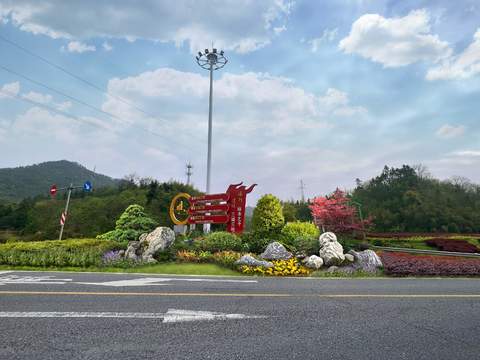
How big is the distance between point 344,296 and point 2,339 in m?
6.16

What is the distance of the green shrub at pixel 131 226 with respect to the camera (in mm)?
21609

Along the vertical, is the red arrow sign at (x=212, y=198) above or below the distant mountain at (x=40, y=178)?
below

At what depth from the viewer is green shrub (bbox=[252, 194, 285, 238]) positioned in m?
17.1

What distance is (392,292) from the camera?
24.5 ft

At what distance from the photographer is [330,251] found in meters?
14.1

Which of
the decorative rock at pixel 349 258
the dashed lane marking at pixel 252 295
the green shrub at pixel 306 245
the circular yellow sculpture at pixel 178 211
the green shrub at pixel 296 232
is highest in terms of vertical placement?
the circular yellow sculpture at pixel 178 211

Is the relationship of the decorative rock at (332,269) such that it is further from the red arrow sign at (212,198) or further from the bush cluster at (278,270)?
the red arrow sign at (212,198)

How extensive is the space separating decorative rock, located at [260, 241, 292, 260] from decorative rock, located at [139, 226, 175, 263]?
521cm

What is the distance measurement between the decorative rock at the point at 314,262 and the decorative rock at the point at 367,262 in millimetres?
1622

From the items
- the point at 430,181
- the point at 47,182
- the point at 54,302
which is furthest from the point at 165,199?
the point at 47,182

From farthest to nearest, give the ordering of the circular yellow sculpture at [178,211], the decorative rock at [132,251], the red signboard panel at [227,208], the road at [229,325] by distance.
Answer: the circular yellow sculpture at [178,211], the red signboard panel at [227,208], the decorative rock at [132,251], the road at [229,325]

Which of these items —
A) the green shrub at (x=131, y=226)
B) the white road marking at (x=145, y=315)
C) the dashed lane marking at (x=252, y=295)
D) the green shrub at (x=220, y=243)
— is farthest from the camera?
the green shrub at (x=131, y=226)

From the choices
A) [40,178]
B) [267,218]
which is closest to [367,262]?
[267,218]

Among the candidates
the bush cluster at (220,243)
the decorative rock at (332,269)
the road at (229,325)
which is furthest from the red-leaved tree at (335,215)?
the road at (229,325)
